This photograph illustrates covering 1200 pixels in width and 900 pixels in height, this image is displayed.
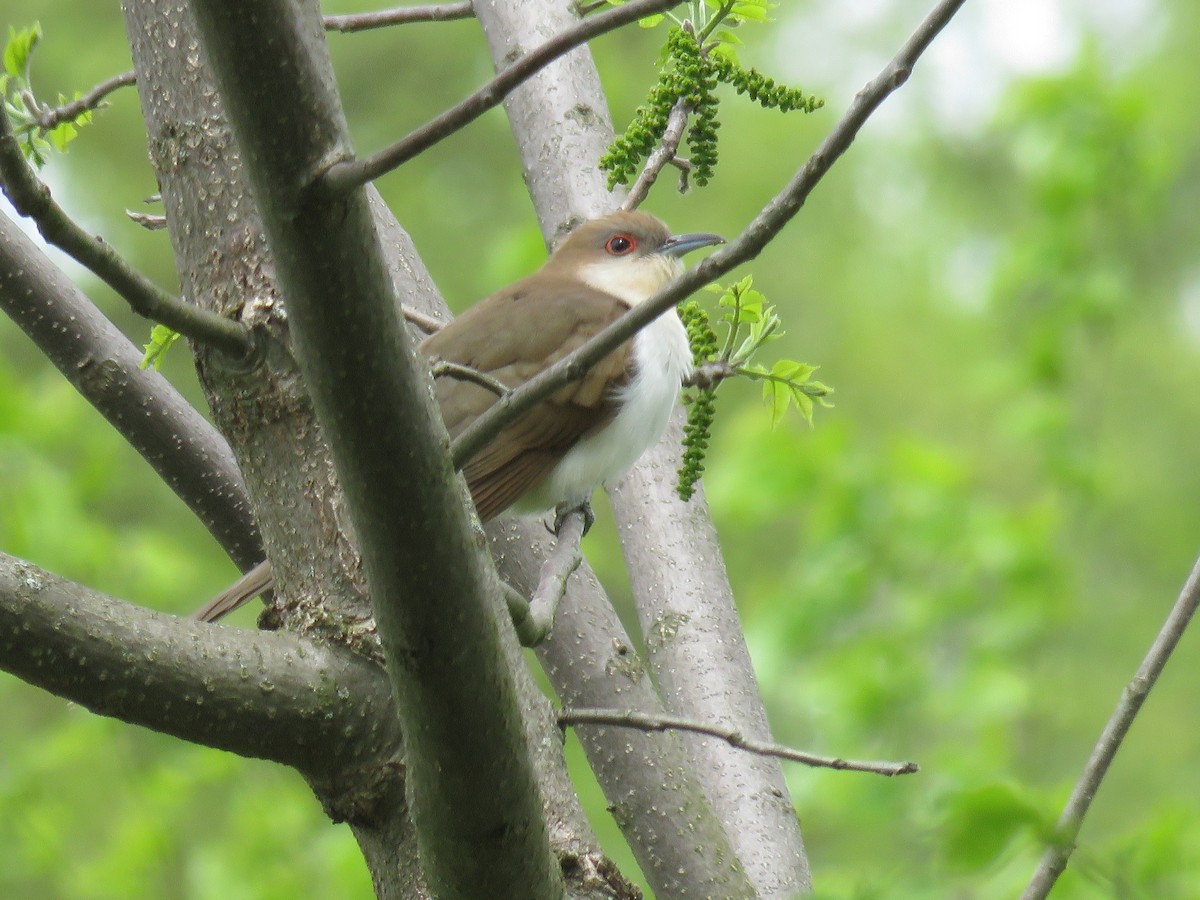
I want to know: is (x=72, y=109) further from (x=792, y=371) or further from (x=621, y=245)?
(x=621, y=245)

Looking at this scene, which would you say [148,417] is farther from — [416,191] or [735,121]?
[735,121]

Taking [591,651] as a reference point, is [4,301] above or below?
above

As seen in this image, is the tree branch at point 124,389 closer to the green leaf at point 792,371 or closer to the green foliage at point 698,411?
the green foliage at point 698,411

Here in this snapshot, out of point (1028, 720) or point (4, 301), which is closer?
point (4, 301)

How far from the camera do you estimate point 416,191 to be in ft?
48.0

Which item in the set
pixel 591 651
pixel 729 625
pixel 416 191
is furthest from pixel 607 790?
pixel 416 191

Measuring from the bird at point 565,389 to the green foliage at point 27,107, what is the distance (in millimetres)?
973

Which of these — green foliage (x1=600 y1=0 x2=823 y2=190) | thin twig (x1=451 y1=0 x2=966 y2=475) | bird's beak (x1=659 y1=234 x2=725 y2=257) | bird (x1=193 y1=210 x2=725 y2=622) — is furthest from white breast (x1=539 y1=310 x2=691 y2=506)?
thin twig (x1=451 y1=0 x2=966 y2=475)

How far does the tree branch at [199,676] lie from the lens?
5.49ft

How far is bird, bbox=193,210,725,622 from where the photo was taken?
3617mm

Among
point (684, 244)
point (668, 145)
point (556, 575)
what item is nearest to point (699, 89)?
point (668, 145)

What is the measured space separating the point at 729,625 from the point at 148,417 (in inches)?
53.7

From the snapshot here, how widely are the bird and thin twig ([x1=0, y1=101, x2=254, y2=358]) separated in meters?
1.53

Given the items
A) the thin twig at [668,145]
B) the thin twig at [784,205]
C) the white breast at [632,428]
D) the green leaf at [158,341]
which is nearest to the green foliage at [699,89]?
the thin twig at [668,145]
